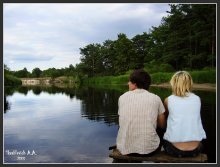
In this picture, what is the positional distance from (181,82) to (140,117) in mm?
471

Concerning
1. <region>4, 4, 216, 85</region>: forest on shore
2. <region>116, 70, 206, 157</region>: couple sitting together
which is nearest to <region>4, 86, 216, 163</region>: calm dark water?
<region>116, 70, 206, 157</region>: couple sitting together

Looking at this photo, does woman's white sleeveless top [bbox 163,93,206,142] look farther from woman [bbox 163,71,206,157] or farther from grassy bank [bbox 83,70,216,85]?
grassy bank [bbox 83,70,216,85]

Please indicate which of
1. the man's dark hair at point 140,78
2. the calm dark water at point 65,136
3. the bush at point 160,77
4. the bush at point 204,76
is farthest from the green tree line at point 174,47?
the man's dark hair at point 140,78

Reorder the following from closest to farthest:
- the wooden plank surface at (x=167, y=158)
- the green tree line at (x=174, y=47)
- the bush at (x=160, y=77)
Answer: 1. the wooden plank surface at (x=167, y=158)
2. the green tree line at (x=174, y=47)
3. the bush at (x=160, y=77)

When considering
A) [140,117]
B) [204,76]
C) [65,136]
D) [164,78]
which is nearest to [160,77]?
[164,78]

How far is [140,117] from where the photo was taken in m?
3.50

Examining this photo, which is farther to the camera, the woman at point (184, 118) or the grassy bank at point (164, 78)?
the grassy bank at point (164, 78)

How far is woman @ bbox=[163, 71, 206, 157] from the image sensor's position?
3484mm

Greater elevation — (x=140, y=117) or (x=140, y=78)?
(x=140, y=78)

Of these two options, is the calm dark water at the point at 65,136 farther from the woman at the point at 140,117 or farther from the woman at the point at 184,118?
the woman at the point at 140,117

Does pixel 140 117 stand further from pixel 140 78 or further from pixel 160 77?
pixel 160 77

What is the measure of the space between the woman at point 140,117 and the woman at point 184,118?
12cm

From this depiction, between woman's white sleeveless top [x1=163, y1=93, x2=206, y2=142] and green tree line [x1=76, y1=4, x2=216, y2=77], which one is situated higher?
green tree line [x1=76, y1=4, x2=216, y2=77]

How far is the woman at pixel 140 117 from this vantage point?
3488 millimetres
